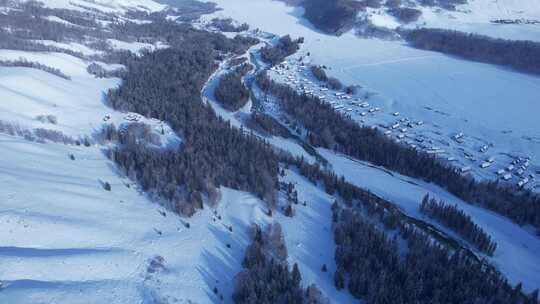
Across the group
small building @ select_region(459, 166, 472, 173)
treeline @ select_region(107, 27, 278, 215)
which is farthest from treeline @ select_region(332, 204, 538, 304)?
small building @ select_region(459, 166, 472, 173)

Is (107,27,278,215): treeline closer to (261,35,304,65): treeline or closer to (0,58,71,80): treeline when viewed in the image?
(0,58,71,80): treeline

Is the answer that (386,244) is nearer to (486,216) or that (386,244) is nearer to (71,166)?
(486,216)

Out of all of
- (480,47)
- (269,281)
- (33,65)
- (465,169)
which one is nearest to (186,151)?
(269,281)

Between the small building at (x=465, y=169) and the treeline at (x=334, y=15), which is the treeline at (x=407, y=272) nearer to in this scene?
the small building at (x=465, y=169)

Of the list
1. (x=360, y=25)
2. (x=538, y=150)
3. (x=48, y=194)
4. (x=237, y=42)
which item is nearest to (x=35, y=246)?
(x=48, y=194)

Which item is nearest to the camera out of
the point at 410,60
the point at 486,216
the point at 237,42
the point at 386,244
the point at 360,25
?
the point at 386,244

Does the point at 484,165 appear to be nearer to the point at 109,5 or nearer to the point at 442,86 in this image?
the point at 442,86
